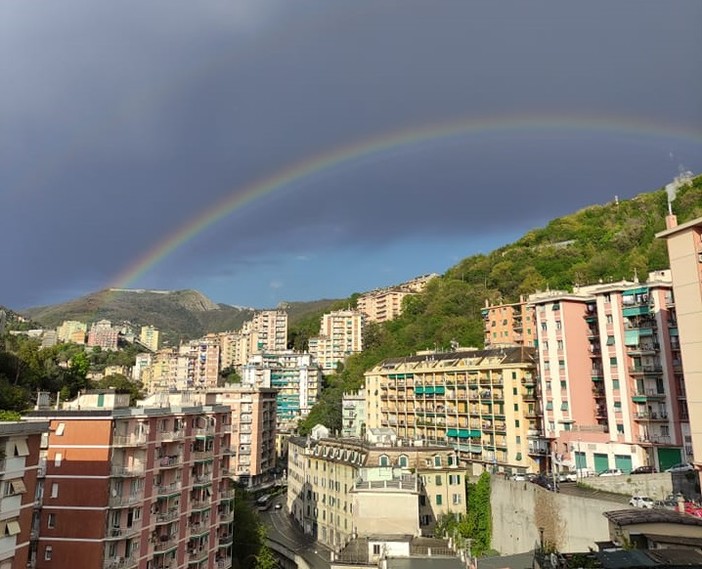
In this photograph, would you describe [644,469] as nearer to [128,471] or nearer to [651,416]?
[651,416]

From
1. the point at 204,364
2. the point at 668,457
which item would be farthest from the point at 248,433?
the point at 204,364

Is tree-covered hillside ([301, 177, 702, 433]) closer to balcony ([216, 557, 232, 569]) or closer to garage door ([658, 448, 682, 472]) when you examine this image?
garage door ([658, 448, 682, 472])

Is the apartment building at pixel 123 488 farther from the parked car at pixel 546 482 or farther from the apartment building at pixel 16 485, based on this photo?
the parked car at pixel 546 482

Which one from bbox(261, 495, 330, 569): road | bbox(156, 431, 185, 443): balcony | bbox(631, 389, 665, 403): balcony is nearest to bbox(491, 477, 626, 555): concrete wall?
bbox(631, 389, 665, 403): balcony

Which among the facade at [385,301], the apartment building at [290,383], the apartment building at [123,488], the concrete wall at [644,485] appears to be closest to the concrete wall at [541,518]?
the concrete wall at [644,485]

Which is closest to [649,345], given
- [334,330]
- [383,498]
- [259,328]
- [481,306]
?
[383,498]

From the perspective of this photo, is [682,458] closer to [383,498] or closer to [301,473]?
[383,498]
